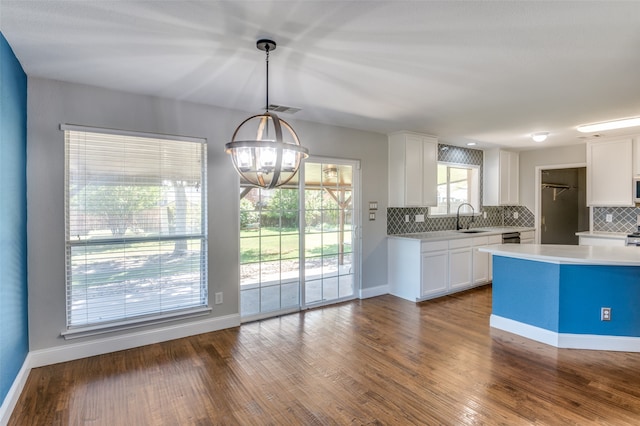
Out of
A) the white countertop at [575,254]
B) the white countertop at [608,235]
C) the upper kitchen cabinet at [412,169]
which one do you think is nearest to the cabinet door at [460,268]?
the upper kitchen cabinet at [412,169]

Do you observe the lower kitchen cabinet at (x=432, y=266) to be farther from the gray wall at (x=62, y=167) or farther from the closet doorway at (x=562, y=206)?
the closet doorway at (x=562, y=206)

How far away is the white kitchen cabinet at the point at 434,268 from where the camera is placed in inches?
191

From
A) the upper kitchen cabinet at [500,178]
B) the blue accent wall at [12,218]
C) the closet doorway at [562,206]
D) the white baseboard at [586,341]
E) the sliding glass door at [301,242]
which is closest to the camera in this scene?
the blue accent wall at [12,218]

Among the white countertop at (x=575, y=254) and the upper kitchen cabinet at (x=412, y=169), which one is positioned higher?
the upper kitchen cabinet at (x=412, y=169)

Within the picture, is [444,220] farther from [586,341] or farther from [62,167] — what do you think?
[62,167]

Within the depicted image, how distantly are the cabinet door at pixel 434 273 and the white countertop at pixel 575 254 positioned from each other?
1.10m

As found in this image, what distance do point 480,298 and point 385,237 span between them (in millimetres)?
1617

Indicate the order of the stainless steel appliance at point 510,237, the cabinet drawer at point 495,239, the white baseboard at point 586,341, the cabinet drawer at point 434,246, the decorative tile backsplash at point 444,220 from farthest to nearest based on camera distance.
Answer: the stainless steel appliance at point 510,237, the cabinet drawer at point 495,239, the decorative tile backsplash at point 444,220, the cabinet drawer at point 434,246, the white baseboard at point 586,341

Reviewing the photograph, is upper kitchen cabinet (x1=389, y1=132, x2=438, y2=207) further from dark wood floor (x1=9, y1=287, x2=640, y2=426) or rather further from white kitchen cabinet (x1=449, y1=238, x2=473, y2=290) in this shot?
dark wood floor (x1=9, y1=287, x2=640, y2=426)

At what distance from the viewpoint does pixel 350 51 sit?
2418 mm

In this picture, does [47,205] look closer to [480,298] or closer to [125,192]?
[125,192]

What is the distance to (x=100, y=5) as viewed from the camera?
186 cm

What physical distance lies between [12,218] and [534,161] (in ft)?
25.3

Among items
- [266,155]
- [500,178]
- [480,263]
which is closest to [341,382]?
[266,155]
